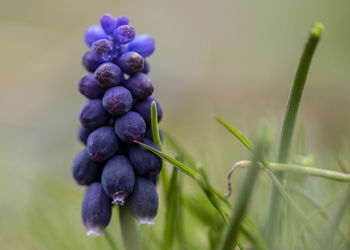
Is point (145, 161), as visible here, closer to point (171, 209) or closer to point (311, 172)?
point (171, 209)

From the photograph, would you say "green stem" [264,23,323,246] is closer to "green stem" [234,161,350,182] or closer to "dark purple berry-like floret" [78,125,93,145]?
"green stem" [234,161,350,182]

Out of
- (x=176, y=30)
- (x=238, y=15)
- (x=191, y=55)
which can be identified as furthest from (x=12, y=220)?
(x=238, y=15)

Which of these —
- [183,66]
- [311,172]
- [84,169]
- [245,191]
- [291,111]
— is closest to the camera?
[245,191]

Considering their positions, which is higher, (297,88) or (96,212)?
(297,88)

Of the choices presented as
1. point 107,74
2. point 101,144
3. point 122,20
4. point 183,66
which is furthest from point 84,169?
point 183,66

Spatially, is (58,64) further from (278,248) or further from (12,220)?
(278,248)

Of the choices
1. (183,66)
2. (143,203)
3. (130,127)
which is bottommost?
(183,66)

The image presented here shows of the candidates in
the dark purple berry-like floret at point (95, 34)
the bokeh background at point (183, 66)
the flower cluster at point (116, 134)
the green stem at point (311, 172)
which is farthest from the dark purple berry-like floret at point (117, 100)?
the bokeh background at point (183, 66)
